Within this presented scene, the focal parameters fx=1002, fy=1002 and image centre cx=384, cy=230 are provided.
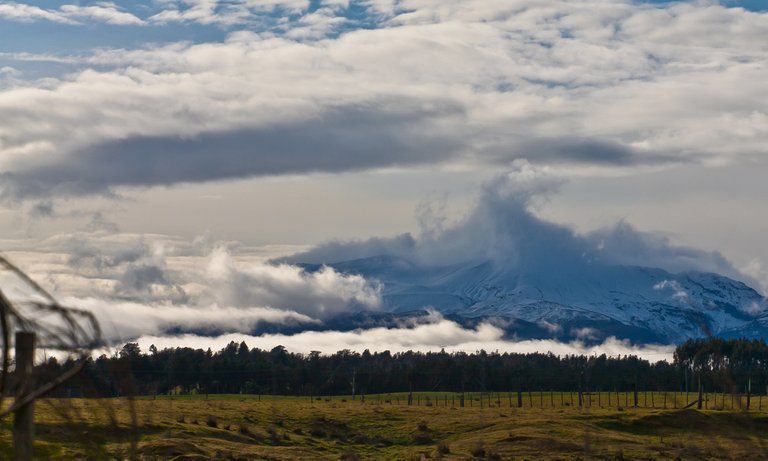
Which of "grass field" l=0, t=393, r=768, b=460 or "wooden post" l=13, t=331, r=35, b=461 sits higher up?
"wooden post" l=13, t=331, r=35, b=461

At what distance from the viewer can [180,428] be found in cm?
6581

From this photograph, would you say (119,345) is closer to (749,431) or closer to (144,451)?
(749,431)

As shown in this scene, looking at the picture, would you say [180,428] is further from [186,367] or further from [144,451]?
[186,367]

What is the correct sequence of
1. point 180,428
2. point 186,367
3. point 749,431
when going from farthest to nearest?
1. point 186,367
2. point 180,428
3. point 749,431

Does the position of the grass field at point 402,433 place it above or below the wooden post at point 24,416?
below

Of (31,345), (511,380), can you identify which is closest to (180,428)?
(31,345)

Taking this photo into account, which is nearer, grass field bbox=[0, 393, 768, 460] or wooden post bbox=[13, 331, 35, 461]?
wooden post bbox=[13, 331, 35, 461]

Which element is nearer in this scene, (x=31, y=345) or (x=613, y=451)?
(x=31, y=345)

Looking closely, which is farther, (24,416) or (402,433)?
(402,433)

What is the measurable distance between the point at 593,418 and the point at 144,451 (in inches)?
2283

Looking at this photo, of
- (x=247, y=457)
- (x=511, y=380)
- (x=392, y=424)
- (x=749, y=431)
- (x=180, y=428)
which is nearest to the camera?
(x=749, y=431)

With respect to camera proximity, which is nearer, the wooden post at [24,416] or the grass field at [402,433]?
the wooden post at [24,416]

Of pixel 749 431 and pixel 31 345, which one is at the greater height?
pixel 31 345

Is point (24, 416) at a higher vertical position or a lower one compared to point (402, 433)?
higher
